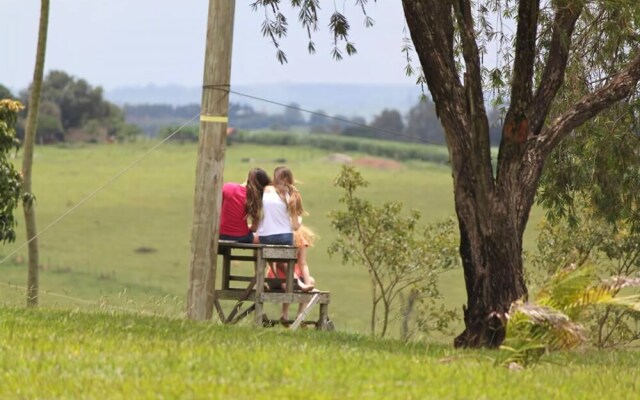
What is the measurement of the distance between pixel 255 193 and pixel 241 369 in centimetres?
653

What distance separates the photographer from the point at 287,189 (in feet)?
49.6

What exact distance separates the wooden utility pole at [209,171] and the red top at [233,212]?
137cm

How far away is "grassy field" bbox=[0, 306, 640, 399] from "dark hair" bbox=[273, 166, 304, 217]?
12.5ft

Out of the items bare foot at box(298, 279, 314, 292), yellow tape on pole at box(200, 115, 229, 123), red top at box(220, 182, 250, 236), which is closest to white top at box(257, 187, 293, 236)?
red top at box(220, 182, 250, 236)

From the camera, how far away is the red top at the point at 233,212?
49.2ft

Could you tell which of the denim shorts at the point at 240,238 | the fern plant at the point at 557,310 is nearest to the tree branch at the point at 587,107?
the fern plant at the point at 557,310

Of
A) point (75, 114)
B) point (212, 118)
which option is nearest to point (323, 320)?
point (212, 118)

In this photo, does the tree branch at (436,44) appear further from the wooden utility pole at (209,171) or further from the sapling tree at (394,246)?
the sapling tree at (394,246)

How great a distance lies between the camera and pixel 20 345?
943 cm

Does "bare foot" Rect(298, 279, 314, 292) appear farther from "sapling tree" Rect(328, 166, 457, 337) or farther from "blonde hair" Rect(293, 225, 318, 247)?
"sapling tree" Rect(328, 166, 457, 337)

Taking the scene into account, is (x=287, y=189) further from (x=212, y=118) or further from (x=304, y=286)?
(x=212, y=118)

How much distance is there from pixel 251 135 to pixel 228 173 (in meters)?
28.6

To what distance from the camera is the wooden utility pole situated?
1326 centimetres

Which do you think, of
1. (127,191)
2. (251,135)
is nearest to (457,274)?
(127,191)
